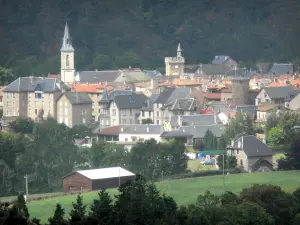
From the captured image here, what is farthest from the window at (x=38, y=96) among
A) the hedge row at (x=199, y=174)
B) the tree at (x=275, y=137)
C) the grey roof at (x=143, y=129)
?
the hedge row at (x=199, y=174)

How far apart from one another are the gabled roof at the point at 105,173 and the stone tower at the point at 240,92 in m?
21.7

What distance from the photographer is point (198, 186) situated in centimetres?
5600

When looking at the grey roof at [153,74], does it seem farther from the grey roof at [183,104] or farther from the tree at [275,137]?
the tree at [275,137]

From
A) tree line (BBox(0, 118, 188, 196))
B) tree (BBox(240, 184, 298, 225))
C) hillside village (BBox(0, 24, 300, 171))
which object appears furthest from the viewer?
hillside village (BBox(0, 24, 300, 171))

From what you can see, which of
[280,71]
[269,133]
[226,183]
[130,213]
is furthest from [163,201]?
[280,71]

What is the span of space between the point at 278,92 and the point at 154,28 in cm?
5778

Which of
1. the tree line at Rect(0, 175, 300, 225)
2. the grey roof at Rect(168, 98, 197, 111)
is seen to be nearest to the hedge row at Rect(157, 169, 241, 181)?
the tree line at Rect(0, 175, 300, 225)

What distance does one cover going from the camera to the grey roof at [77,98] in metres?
79.1

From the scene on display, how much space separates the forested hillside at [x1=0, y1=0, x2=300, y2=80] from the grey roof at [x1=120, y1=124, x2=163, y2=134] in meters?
48.3

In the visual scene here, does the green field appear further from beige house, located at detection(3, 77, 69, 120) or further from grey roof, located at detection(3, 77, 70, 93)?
grey roof, located at detection(3, 77, 70, 93)

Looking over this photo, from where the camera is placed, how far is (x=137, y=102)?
78.6 meters

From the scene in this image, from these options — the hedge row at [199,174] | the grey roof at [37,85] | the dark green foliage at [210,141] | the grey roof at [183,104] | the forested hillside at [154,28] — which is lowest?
the hedge row at [199,174]

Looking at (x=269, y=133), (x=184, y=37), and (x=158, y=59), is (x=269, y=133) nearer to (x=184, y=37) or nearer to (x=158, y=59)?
(x=158, y=59)

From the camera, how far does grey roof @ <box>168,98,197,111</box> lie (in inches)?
3014
